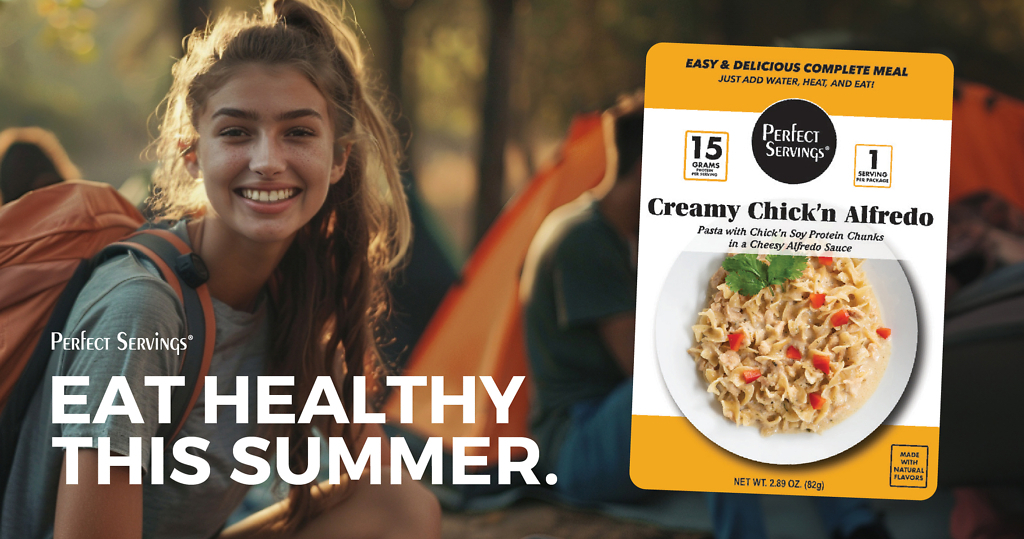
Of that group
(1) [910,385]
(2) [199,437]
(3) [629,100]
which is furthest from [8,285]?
(1) [910,385]

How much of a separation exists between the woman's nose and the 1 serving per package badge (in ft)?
3.12

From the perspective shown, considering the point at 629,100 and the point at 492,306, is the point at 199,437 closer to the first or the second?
the point at 492,306

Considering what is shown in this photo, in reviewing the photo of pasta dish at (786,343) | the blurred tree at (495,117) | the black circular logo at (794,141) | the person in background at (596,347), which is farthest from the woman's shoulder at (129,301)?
the black circular logo at (794,141)

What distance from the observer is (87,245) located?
6.11 ft

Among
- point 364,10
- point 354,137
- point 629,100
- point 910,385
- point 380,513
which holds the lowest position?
point 380,513

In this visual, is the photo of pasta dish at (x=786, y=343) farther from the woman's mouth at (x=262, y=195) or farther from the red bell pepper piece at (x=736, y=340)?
the woman's mouth at (x=262, y=195)

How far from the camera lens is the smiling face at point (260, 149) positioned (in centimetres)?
177

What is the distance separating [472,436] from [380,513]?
1.07 feet

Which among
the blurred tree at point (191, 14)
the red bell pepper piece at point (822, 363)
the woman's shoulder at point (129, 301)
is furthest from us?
the blurred tree at point (191, 14)

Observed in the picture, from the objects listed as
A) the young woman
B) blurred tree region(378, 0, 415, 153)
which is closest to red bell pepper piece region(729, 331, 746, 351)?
the young woman

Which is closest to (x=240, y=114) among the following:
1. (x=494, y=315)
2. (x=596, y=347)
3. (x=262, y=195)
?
(x=262, y=195)

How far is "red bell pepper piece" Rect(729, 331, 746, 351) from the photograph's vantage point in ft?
6.12

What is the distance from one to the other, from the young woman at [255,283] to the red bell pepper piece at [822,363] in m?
1.10

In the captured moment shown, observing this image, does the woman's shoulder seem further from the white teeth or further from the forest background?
the forest background
